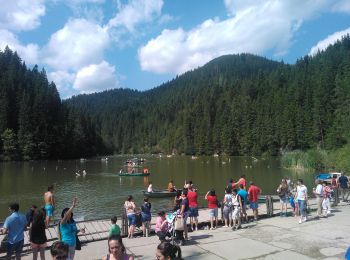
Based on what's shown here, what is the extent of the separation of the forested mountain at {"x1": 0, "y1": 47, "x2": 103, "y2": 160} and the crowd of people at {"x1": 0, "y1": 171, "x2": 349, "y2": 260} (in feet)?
357

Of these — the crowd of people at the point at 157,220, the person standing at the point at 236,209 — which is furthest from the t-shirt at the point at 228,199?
the person standing at the point at 236,209

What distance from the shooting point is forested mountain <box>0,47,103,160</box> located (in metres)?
122

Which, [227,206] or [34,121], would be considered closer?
[227,206]

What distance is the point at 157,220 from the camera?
15.0m

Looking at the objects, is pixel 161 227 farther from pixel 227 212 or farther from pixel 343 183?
pixel 343 183

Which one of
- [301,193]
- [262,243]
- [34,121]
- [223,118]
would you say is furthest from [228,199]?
[223,118]

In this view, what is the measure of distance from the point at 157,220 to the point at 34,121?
12794cm

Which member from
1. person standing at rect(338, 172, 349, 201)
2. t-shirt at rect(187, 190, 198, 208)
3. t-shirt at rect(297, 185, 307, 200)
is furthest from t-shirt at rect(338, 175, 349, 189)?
t-shirt at rect(187, 190, 198, 208)

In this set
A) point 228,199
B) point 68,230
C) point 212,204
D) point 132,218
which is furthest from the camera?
point 228,199

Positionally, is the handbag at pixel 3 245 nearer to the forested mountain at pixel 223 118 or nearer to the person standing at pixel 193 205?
the person standing at pixel 193 205

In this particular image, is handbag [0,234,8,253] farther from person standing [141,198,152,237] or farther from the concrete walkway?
person standing [141,198,152,237]

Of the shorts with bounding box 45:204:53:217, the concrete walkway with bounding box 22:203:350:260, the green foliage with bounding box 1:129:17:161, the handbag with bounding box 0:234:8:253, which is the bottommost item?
the concrete walkway with bounding box 22:203:350:260

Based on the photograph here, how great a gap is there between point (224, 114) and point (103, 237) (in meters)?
163

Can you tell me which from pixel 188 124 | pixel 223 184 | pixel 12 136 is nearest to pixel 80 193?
Result: pixel 223 184
